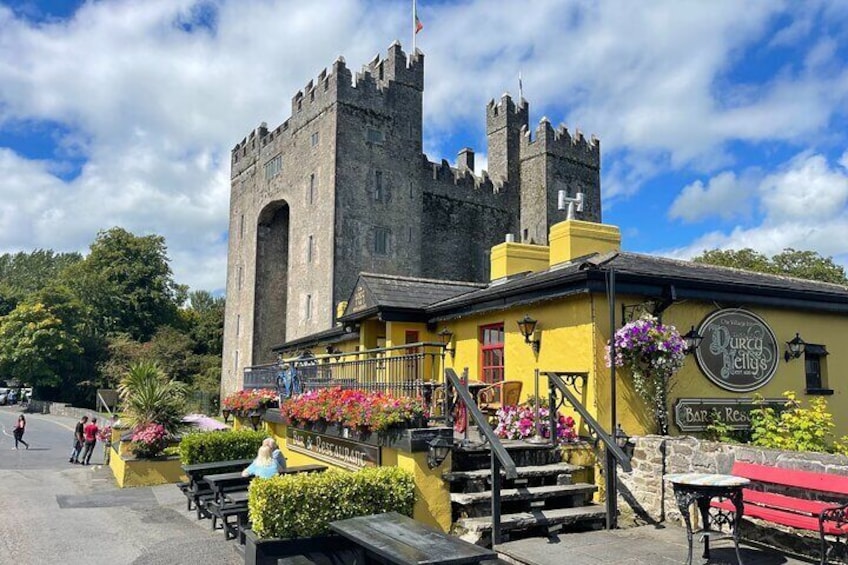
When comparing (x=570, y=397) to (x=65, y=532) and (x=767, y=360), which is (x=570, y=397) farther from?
(x=65, y=532)

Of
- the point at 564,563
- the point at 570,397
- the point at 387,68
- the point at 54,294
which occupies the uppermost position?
the point at 387,68

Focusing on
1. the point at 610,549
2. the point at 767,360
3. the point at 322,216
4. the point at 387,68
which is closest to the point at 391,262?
the point at 322,216

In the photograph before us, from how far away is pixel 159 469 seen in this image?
52.4 feet

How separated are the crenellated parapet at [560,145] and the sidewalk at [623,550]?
39.5 meters

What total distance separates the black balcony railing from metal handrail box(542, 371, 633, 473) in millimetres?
1684

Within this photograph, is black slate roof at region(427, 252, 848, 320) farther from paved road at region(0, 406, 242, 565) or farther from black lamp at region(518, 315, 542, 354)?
paved road at region(0, 406, 242, 565)

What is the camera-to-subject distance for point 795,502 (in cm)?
671

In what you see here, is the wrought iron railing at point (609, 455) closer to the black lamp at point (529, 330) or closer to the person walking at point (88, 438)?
the black lamp at point (529, 330)

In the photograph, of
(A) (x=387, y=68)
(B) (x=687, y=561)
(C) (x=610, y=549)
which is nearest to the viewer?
Result: (B) (x=687, y=561)

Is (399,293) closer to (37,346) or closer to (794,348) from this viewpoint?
(794,348)

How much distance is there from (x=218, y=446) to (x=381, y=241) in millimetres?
23977

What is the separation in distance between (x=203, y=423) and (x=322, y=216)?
644 inches

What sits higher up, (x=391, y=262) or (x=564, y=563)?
(x=391, y=262)

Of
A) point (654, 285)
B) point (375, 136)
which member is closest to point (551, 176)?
point (375, 136)
